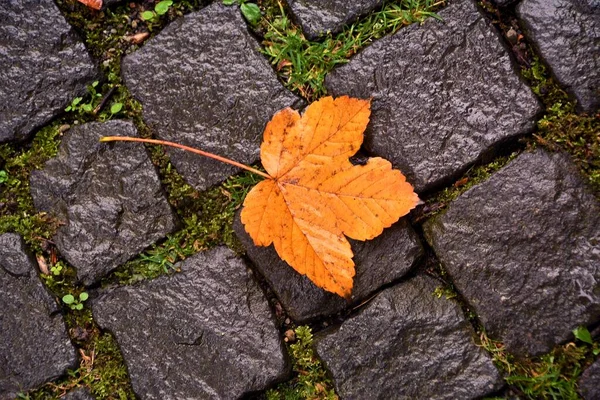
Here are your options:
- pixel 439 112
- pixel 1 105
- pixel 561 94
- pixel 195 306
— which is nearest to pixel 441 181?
pixel 439 112

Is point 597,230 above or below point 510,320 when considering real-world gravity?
above

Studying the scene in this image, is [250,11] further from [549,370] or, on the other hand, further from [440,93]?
[549,370]

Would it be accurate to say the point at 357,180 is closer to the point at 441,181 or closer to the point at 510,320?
the point at 441,181

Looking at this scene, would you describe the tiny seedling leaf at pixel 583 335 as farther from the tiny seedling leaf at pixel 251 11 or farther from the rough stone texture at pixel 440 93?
the tiny seedling leaf at pixel 251 11

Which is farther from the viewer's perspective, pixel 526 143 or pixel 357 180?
pixel 526 143

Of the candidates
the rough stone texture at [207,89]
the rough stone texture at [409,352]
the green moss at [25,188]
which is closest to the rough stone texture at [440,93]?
the rough stone texture at [207,89]

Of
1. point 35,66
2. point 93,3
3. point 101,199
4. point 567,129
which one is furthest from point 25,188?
point 567,129
